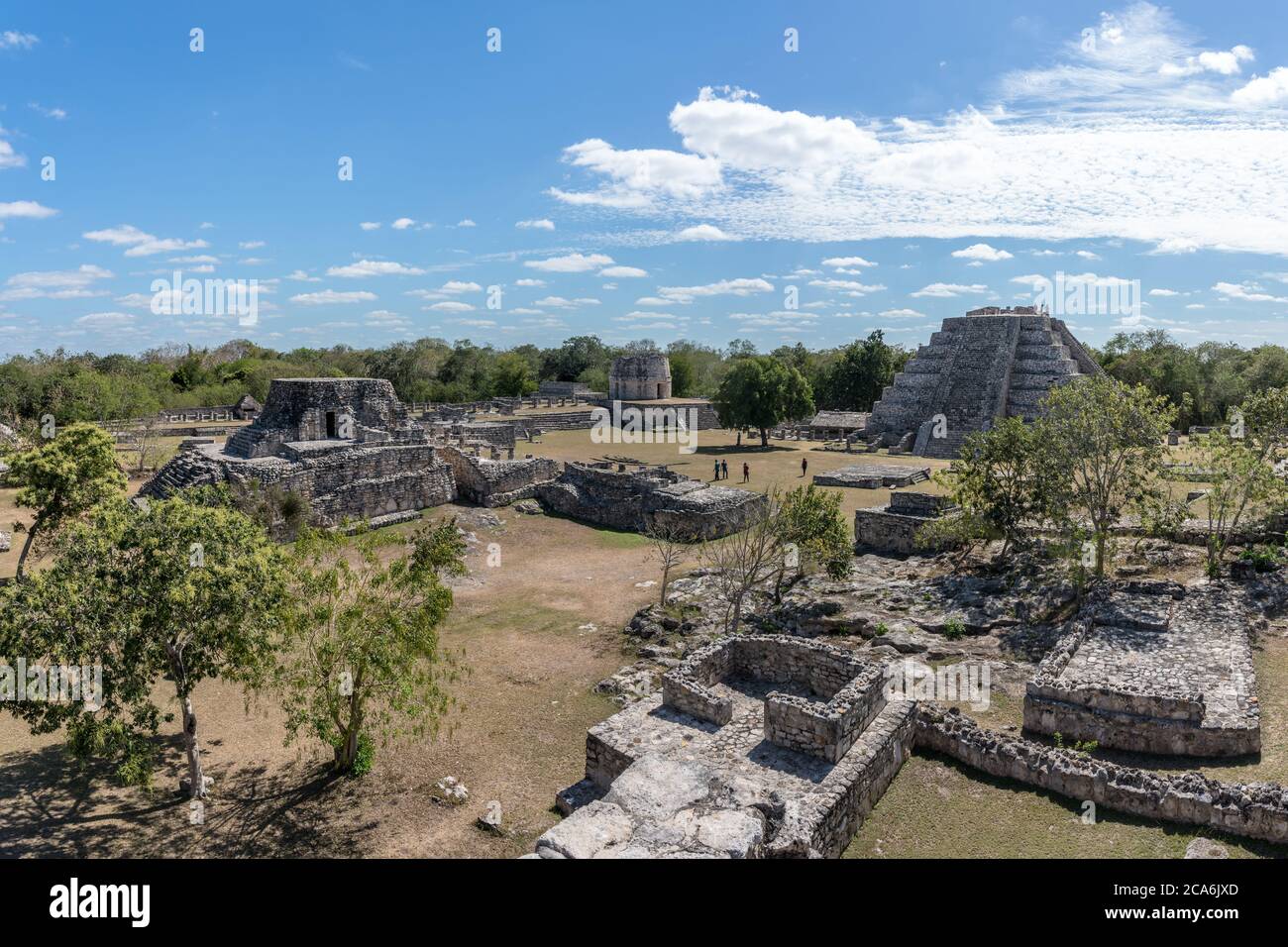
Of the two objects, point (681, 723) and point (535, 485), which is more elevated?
point (535, 485)

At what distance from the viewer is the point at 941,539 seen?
18969mm

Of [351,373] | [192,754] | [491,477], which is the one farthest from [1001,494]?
[351,373]

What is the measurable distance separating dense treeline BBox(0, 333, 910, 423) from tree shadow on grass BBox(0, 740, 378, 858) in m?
36.5

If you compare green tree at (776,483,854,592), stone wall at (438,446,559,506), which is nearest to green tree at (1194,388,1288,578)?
green tree at (776,483,854,592)

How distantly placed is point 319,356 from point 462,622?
80985mm

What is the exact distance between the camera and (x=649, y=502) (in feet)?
79.9

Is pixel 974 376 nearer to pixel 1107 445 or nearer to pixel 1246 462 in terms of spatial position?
pixel 1246 462

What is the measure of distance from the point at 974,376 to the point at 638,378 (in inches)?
974

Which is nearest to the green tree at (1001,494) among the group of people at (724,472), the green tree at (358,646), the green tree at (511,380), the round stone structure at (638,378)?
the green tree at (358,646)

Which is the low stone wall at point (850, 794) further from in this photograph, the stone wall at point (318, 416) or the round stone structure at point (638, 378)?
the round stone structure at point (638, 378)

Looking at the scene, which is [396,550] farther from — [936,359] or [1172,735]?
[936,359]

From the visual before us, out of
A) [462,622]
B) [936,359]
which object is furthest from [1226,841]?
[936,359]

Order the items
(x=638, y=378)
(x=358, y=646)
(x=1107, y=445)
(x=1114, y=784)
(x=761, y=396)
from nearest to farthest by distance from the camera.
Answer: (x=1114, y=784), (x=358, y=646), (x=1107, y=445), (x=761, y=396), (x=638, y=378)
